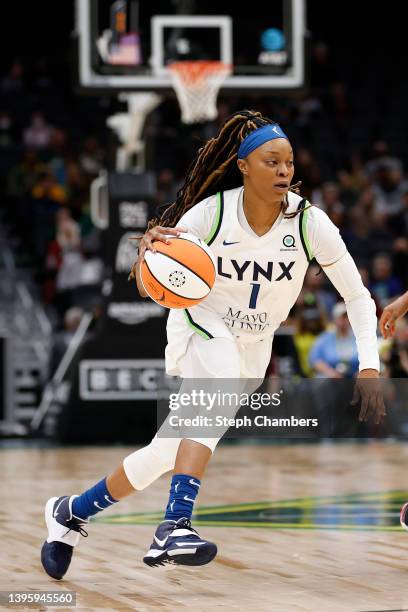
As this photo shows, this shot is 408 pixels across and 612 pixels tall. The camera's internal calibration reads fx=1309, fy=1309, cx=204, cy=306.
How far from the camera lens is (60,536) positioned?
5.62 meters

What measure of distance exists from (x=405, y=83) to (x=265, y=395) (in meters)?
18.6

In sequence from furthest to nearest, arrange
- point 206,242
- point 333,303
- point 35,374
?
point 333,303 → point 35,374 → point 206,242

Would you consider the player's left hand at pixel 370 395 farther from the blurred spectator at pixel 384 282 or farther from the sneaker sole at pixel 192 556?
the blurred spectator at pixel 384 282

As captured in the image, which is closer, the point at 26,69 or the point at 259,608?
the point at 259,608

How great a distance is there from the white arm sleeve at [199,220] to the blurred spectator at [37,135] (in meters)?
15.3

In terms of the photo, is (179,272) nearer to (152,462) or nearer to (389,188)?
(152,462)

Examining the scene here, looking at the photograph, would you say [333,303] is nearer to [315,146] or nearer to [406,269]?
[406,269]

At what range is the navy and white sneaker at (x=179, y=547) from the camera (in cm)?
500

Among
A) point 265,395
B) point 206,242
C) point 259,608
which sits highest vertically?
point 206,242

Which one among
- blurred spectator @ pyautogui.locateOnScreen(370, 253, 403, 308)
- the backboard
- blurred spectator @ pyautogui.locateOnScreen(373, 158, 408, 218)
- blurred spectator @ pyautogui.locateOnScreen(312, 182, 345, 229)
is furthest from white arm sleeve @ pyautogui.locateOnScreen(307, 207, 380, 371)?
blurred spectator @ pyautogui.locateOnScreen(373, 158, 408, 218)

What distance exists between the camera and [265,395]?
5.91 m

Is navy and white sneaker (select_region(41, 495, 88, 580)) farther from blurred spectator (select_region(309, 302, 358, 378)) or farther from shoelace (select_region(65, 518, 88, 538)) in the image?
Answer: blurred spectator (select_region(309, 302, 358, 378))

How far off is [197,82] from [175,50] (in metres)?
0.47

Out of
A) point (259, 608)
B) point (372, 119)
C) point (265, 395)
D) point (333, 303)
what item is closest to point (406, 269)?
point (333, 303)
